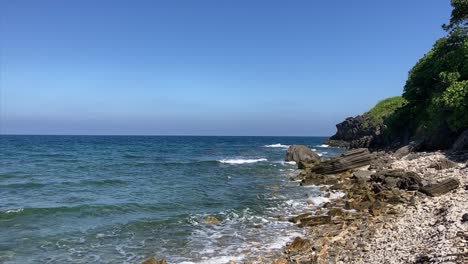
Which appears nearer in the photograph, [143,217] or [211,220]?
[211,220]

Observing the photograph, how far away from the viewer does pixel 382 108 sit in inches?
2980

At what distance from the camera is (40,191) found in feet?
88.1

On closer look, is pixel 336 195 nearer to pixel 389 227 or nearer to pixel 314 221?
pixel 314 221

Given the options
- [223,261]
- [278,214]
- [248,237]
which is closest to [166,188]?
[278,214]

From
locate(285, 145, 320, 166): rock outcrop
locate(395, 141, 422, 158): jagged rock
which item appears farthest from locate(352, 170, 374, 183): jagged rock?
locate(285, 145, 320, 166): rock outcrop

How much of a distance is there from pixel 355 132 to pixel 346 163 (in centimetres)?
5422

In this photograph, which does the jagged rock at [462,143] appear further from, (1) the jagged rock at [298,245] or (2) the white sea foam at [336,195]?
(1) the jagged rock at [298,245]

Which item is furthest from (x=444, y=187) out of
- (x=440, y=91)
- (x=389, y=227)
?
(x=440, y=91)

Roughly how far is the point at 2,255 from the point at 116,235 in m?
4.25

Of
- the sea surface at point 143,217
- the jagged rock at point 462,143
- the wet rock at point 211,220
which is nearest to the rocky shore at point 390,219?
the jagged rock at point 462,143

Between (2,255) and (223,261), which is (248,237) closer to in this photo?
(223,261)

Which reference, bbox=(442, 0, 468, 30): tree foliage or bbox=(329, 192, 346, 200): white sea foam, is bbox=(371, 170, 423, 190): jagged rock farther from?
bbox=(442, 0, 468, 30): tree foliage

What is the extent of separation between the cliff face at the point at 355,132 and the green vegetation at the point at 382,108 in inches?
37.7

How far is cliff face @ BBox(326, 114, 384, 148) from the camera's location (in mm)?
68537
